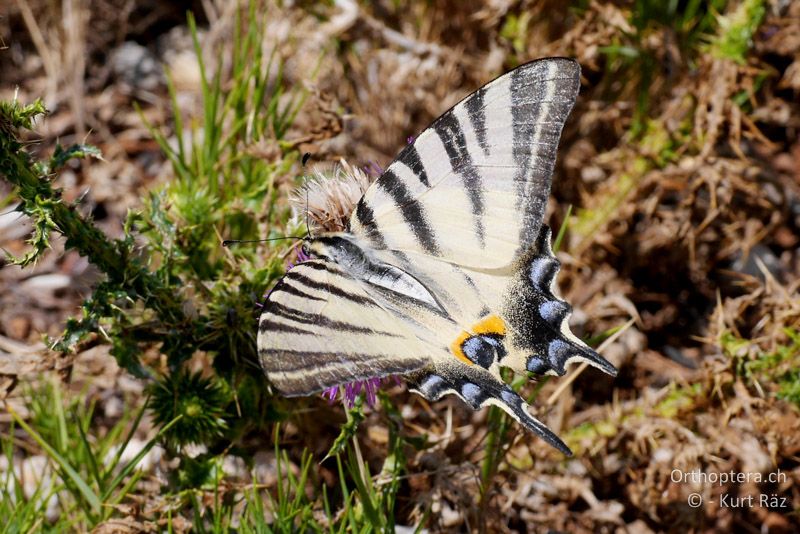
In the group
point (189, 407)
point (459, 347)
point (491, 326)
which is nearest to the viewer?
point (459, 347)

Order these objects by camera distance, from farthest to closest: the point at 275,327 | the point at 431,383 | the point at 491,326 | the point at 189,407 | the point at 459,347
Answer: the point at 189,407
the point at 491,326
the point at 459,347
the point at 431,383
the point at 275,327

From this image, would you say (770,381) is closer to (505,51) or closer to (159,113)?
(505,51)

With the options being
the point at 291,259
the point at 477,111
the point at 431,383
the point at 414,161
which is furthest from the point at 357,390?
the point at 477,111

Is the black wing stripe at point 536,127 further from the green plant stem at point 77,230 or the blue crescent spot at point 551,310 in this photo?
the green plant stem at point 77,230

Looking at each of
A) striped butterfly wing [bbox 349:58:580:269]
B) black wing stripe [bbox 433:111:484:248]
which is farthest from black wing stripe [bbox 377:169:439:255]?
black wing stripe [bbox 433:111:484:248]

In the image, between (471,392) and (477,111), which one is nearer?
(471,392)

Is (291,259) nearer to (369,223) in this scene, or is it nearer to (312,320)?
(369,223)

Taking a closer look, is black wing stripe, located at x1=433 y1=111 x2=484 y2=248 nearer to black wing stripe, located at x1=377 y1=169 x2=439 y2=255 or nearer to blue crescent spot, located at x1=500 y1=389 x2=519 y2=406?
black wing stripe, located at x1=377 y1=169 x2=439 y2=255
